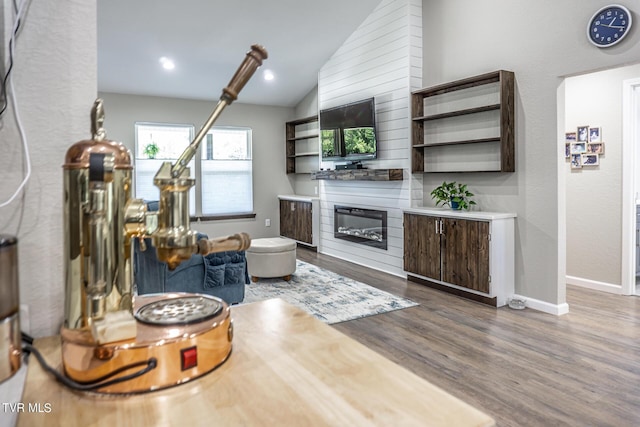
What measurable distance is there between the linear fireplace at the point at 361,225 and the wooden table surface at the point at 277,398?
15.9 feet

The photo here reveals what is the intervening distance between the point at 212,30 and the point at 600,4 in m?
4.00

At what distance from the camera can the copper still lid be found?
0.59 meters

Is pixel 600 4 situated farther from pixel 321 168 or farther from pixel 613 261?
pixel 321 168

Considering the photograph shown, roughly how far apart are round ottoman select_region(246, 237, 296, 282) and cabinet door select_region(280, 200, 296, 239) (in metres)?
2.45

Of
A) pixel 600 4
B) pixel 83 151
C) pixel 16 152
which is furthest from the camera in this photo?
pixel 600 4

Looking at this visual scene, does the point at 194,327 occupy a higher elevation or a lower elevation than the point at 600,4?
lower

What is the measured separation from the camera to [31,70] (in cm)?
79

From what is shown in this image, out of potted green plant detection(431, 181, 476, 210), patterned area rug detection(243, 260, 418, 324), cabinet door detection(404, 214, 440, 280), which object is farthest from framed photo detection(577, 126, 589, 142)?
patterned area rug detection(243, 260, 418, 324)

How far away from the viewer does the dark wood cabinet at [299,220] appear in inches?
272

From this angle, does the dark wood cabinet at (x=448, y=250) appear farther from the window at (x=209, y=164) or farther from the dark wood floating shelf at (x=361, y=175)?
the window at (x=209, y=164)

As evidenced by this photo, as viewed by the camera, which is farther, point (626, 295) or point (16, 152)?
point (626, 295)

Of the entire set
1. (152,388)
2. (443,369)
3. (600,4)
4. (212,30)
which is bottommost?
(443,369)

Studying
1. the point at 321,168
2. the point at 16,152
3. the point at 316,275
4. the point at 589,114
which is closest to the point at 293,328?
the point at 16,152

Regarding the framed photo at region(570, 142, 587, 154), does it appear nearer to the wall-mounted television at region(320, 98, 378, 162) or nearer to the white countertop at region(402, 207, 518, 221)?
the white countertop at region(402, 207, 518, 221)
